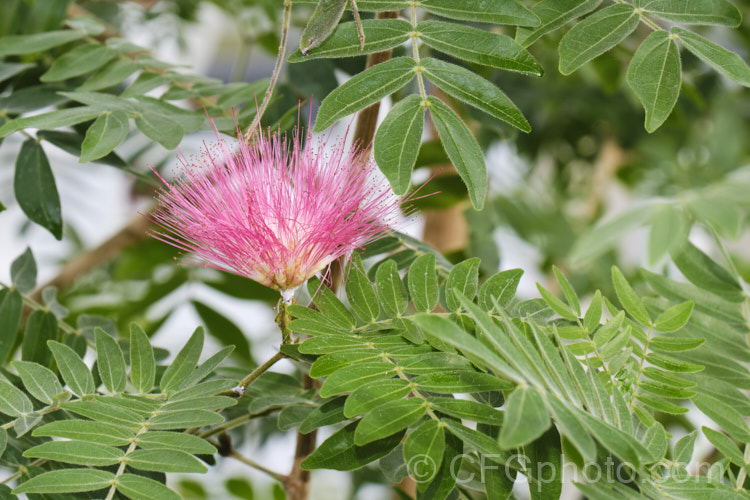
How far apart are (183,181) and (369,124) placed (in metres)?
0.17

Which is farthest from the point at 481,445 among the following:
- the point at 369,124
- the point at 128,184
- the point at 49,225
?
the point at 128,184

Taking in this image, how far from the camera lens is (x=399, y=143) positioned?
42 cm

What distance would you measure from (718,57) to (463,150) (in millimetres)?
186

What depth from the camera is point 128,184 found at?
1412 mm

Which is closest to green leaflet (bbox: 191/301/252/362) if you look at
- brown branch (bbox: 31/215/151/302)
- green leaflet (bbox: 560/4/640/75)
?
brown branch (bbox: 31/215/151/302)

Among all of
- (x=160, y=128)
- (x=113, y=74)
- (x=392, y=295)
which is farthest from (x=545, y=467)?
(x=113, y=74)

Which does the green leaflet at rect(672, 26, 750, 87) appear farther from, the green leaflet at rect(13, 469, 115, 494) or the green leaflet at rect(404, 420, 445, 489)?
the green leaflet at rect(13, 469, 115, 494)

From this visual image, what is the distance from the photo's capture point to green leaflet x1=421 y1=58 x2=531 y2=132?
1.45ft

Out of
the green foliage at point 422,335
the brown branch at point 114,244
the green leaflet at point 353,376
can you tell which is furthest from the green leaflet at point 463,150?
the brown branch at point 114,244

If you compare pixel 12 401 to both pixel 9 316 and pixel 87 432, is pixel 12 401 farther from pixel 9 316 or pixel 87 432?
pixel 9 316

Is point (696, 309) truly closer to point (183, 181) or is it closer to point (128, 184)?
point (183, 181)

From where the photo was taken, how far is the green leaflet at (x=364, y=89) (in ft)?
1.43

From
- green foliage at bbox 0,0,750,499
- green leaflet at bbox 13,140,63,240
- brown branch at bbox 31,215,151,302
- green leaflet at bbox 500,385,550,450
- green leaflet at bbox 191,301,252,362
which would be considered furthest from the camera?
brown branch at bbox 31,215,151,302

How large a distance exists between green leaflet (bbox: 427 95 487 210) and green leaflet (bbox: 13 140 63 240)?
34 centimetres
